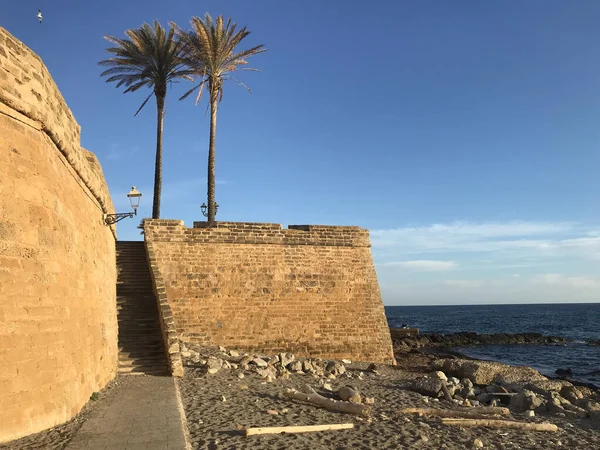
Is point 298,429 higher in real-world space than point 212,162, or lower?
lower

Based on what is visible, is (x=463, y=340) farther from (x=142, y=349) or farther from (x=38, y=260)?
(x=38, y=260)

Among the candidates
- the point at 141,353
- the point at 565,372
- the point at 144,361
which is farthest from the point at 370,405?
the point at 565,372

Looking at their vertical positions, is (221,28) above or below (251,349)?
above

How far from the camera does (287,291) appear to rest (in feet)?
50.2

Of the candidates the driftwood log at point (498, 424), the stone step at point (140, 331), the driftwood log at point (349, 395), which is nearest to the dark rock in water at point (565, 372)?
the driftwood log at point (498, 424)

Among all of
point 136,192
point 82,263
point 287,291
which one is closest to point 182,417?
point 82,263

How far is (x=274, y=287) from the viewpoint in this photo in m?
15.1

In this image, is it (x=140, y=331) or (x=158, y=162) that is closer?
(x=140, y=331)

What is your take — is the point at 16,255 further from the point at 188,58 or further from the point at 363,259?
the point at 188,58

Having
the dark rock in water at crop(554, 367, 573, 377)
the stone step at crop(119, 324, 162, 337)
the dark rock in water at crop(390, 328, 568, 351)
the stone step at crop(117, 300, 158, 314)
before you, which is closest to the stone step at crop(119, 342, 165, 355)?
the stone step at crop(119, 324, 162, 337)

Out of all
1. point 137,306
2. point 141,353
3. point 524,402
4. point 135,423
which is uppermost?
point 137,306

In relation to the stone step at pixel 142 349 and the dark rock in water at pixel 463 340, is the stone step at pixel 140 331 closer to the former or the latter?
the stone step at pixel 142 349

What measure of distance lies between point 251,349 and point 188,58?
1173cm

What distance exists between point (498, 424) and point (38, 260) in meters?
8.07
